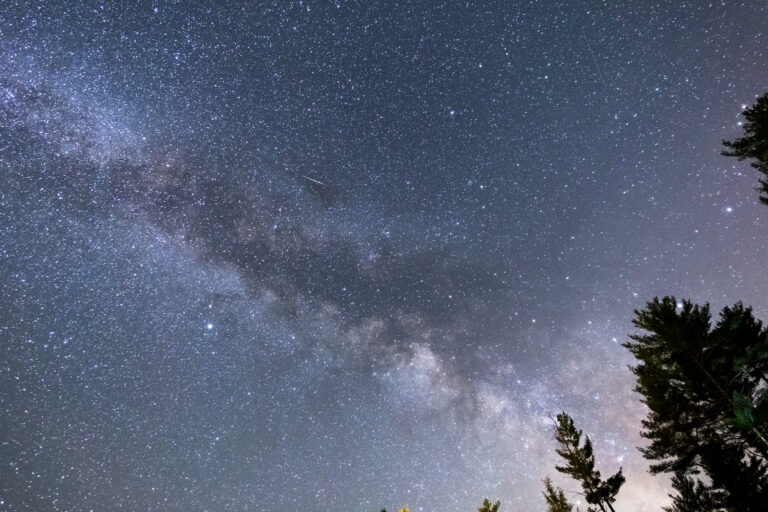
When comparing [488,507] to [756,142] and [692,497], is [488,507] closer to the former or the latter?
[692,497]

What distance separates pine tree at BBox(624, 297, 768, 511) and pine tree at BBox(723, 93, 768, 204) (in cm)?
503

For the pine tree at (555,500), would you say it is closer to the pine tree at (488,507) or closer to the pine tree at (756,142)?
the pine tree at (488,507)

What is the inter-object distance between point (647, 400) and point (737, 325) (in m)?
4.84

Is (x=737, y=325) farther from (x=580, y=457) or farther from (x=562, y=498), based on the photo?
(x=562, y=498)

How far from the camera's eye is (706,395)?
579 inches

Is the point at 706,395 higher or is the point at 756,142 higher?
the point at 756,142

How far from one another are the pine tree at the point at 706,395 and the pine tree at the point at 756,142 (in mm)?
5029

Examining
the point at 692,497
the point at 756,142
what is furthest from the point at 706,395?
the point at 756,142

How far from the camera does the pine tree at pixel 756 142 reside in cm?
1185

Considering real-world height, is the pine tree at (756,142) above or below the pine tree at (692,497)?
above

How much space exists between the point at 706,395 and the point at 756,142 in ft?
30.6

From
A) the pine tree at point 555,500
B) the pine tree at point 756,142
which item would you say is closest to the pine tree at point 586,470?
the pine tree at point 555,500

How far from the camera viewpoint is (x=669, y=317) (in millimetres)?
15328

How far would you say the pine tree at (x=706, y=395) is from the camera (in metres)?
13.8
